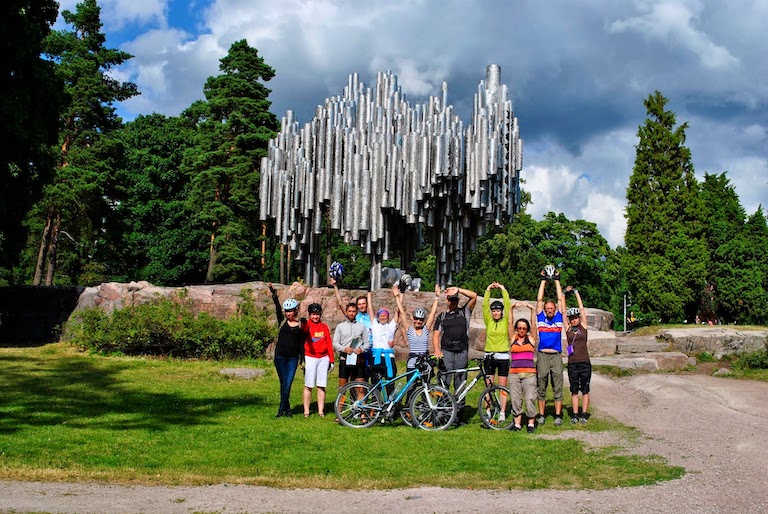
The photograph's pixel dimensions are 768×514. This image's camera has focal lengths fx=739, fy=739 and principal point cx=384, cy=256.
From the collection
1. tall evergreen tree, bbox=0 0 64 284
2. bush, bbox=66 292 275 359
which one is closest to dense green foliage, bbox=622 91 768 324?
bush, bbox=66 292 275 359

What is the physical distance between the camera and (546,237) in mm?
43594

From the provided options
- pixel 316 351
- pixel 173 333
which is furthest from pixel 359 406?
pixel 173 333

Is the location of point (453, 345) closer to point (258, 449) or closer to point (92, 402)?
point (258, 449)

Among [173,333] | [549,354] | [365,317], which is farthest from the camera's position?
[173,333]

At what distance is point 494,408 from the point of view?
396 inches

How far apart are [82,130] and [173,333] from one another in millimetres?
20228

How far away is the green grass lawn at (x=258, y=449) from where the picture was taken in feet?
23.1

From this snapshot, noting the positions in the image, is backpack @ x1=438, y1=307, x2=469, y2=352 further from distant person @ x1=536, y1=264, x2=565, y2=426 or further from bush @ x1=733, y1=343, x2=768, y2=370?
bush @ x1=733, y1=343, x2=768, y2=370

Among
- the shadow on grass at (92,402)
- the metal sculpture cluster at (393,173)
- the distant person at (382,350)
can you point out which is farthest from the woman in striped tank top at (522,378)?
the metal sculpture cluster at (393,173)

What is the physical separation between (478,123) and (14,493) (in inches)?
709

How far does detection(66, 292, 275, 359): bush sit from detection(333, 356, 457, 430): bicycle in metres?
8.89

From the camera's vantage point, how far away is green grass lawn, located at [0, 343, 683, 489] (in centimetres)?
703

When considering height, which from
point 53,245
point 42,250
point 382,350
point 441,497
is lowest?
point 441,497

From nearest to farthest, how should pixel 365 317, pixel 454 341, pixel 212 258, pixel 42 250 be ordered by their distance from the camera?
pixel 454 341 → pixel 365 317 → pixel 42 250 → pixel 212 258
